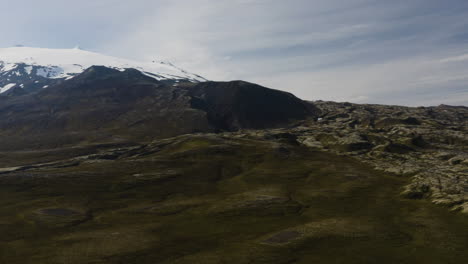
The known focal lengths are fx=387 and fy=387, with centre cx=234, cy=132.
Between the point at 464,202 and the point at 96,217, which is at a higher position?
the point at 464,202

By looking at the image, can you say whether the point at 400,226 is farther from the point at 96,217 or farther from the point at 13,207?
the point at 13,207

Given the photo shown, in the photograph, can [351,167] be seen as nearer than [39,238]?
No

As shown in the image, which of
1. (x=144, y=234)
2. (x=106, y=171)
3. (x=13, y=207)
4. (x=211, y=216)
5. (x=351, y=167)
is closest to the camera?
(x=144, y=234)

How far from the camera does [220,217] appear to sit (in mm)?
102625

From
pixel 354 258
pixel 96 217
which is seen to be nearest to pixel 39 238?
pixel 96 217

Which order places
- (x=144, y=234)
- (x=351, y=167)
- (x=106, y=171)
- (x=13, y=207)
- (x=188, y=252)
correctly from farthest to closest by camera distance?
1. (x=351, y=167)
2. (x=106, y=171)
3. (x=13, y=207)
4. (x=144, y=234)
5. (x=188, y=252)

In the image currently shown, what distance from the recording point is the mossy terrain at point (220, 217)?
73625 mm

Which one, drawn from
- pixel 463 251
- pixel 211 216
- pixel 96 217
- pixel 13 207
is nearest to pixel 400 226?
pixel 463 251

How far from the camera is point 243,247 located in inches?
2985

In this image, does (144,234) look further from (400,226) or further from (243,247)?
(400,226)

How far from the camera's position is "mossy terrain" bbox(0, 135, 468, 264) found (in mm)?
73625

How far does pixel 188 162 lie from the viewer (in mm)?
183875

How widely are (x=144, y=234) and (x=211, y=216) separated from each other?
2185 cm

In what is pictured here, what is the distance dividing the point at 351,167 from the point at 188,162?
75.6m
